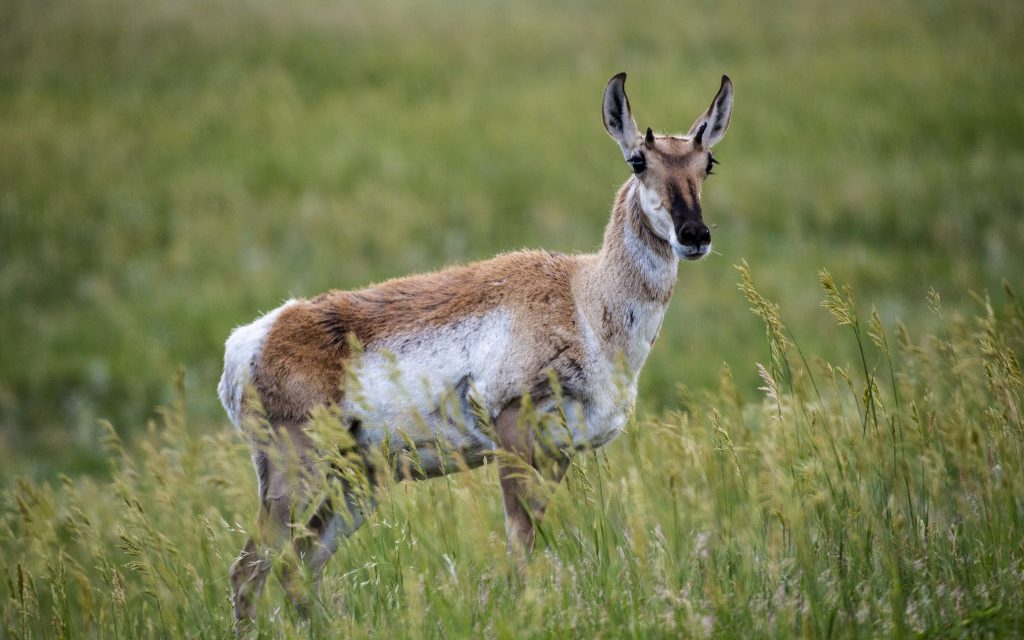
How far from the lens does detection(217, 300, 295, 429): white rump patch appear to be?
5.66 m

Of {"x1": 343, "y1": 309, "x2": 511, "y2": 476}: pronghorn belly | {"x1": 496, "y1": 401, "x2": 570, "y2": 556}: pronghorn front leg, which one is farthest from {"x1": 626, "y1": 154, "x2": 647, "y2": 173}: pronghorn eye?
{"x1": 496, "y1": 401, "x2": 570, "y2": 556}: pronghorn front leg

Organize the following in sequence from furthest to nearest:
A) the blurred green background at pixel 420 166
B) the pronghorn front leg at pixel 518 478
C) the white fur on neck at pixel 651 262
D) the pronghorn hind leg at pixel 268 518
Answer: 1. the blurred green background at pixel 420 166
2. the white fur on neck at pixel 651 262
3. the pronghorn hind leg at pixel 268 518
4. the pronghorn front leg at pixel 518 478

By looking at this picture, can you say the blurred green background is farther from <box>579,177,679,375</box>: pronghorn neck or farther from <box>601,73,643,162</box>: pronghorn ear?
<box>601,73,643,162</box>: pronghorn ear

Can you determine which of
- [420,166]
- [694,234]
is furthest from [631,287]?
[420,166]

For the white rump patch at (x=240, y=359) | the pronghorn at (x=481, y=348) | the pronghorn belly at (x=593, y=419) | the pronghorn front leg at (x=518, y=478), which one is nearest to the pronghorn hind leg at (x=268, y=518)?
the pronghorn at (x=481, y=348)

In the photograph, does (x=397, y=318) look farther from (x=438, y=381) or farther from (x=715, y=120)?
(x=715, y=120)

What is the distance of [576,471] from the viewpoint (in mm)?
4508

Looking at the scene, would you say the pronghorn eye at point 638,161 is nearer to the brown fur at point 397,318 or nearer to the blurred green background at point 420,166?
the brown fur at point 397,318

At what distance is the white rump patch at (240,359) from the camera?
18.6ft

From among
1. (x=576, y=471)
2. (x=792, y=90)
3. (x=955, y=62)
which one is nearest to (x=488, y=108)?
(x=792, y=90)

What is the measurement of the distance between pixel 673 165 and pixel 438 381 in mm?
1715

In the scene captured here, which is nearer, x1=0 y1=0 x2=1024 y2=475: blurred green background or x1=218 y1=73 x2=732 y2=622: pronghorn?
x1=218 y1=73 x2=732 y2=622: pronghorn

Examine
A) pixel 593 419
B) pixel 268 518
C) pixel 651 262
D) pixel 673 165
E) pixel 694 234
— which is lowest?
pixel 268 518

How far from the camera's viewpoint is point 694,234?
5.08 meters
